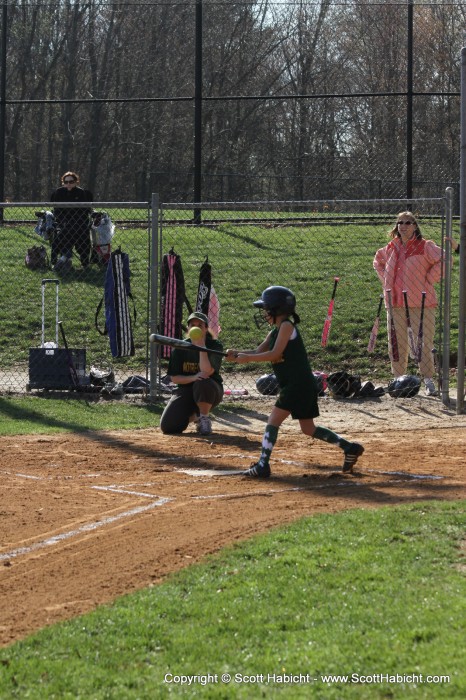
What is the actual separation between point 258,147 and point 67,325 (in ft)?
25.5

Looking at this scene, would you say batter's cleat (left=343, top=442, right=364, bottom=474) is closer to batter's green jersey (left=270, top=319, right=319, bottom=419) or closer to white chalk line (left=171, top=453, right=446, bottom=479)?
white chalk line (left=171, top=453, right=446, bottom=479)

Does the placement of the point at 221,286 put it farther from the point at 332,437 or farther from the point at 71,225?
the point at 332,437

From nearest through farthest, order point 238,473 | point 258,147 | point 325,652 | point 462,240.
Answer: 1. point 325,652
2. point 238,473
3. point 462,240
4. point 258,147

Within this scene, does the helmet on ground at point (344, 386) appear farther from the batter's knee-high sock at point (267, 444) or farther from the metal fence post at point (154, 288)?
the batter's knee-high sock at point (267, 444)

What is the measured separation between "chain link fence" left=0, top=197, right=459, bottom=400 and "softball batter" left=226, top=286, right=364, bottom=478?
428cm

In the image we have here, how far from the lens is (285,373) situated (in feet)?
28.8

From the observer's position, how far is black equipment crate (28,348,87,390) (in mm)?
13540

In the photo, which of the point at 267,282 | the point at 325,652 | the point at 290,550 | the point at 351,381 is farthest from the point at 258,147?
the point at 325,652

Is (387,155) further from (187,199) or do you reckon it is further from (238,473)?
(238,473)

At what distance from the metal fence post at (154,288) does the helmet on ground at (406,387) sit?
9.77 ft

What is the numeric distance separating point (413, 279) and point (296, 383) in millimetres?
4948

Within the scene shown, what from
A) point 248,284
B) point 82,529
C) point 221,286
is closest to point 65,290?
point 221,286

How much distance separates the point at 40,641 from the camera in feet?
16.0

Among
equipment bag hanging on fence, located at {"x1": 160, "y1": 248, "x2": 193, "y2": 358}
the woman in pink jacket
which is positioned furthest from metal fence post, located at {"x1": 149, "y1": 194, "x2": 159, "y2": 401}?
the woman in pink jacket
